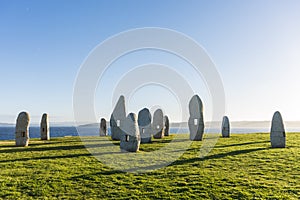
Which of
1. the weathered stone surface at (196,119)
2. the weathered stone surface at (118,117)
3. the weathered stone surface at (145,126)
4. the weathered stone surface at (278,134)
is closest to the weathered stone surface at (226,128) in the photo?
Answer: the weathered stone surface at (196,119)

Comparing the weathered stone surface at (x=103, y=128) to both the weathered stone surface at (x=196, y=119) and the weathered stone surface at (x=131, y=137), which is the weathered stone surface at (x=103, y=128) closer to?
the weathered stone surface at (x=196, y=119)

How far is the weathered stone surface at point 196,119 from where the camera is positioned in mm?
27375

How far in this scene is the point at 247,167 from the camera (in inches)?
634

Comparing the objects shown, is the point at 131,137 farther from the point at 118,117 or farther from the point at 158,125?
the point at 158,125

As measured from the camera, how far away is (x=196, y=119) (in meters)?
27.6

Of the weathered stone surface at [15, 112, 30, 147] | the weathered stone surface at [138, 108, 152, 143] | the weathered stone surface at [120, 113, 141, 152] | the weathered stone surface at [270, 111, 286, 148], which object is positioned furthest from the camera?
the weathered stone surface at [138, 108, 152, 143]

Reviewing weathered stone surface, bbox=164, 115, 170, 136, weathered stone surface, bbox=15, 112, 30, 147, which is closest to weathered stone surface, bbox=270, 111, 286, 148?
weathered stone surface, bbox=164, 115, 170, 136

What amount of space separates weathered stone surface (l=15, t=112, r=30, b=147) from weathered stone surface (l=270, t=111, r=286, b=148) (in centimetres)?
2148

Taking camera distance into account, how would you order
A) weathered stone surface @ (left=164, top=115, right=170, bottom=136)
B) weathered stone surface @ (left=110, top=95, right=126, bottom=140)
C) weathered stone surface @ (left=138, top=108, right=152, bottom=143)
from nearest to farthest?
weathered stone surface @ (left=138, top=108, right=152, bottom=143) → weathered stone surface @ (left=110, top=95, right=126, bottom=140) → weathered stone surface @ (left=164, top=115, right=170, bottom=136)

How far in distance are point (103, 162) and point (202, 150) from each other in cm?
813

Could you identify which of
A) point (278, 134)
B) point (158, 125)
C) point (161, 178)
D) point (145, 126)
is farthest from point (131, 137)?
point (278, 134)

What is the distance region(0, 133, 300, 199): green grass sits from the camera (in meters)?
12.3

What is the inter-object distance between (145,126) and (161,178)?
13.1 m

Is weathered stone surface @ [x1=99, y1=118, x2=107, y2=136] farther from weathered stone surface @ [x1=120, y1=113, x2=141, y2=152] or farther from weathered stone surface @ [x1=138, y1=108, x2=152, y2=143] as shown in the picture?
weathered stone surface @ [x1=120, y1=113, x2=141, y2=152]
